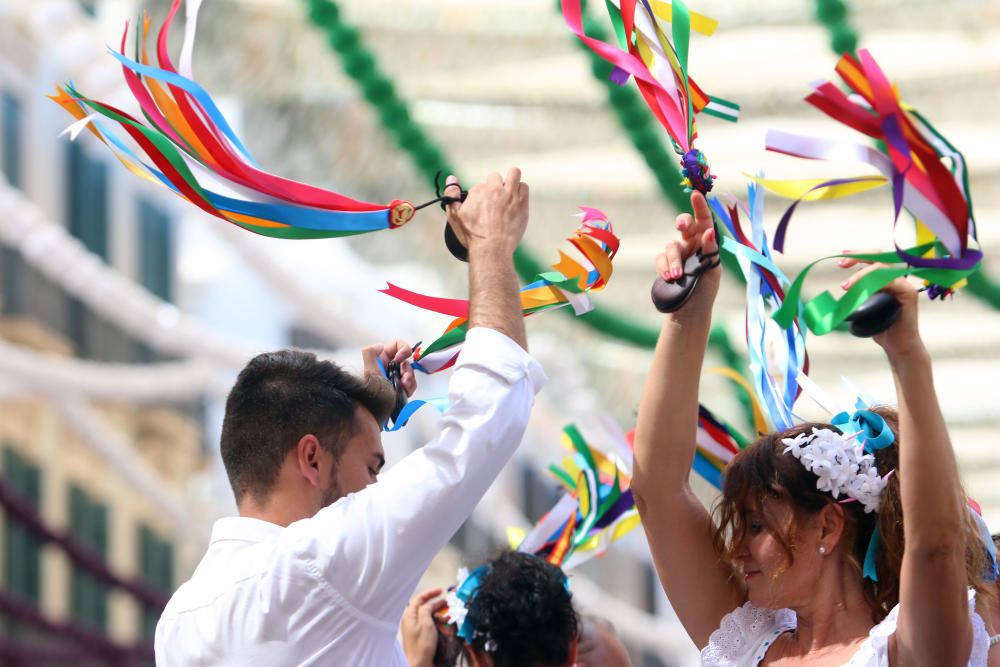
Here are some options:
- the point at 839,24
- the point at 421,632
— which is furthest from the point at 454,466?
the point at 839,24

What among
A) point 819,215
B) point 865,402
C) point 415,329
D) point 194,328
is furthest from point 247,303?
point 865,402

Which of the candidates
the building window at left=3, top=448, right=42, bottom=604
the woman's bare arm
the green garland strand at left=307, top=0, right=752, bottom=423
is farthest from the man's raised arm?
the building window at left=3, top=448, right=42, bottom=604

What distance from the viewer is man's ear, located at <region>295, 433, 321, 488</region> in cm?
234

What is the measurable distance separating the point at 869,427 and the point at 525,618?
639 millimetres

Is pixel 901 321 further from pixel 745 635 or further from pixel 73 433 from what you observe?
pixel 73 433

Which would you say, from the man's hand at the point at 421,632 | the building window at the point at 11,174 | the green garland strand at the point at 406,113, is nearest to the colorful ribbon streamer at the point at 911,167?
the man's hand at the point at 421,632

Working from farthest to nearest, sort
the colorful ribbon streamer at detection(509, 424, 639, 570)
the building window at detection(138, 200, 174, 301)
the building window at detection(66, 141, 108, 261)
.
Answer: the building window at detection(138, 200, 174, 301), the building window at detection(66, 141, 108, 261), the colorful ribbon streamer at detection(509, 424, 639, 570)

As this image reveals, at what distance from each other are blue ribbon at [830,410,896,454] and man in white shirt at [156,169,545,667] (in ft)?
1.56

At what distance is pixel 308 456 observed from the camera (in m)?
2.35

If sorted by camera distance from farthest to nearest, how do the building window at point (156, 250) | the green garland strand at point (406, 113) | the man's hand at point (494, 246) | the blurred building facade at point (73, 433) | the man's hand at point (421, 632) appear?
the building window at point (156, 250), the blurred building facade at point (73, 433), the green garland strand at point (406, 113), the man's hand at point (421, 632), the man's hand at point (494, 246)

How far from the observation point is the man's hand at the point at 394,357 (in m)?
2.71

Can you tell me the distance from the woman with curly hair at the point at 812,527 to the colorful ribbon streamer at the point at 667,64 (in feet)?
0.28

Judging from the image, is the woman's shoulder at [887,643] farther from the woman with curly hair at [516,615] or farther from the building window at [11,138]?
the building window at [11,138]

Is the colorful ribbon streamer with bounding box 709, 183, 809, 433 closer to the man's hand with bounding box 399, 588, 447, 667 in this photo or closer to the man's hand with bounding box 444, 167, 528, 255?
the man's hand with bounding box 444, 167, 528, 255
